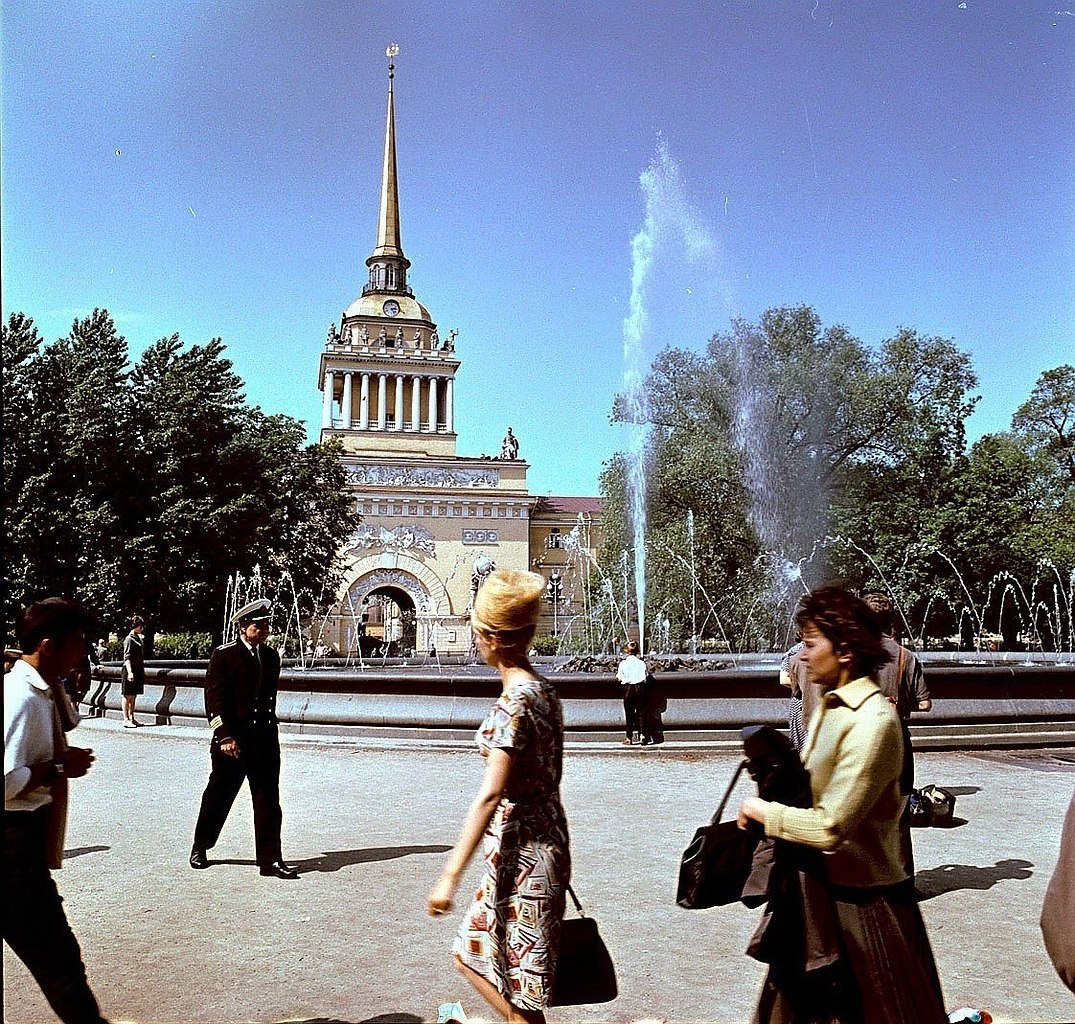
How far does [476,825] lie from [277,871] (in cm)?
406

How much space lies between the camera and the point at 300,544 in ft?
131

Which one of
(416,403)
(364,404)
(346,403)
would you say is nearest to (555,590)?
(416,403)

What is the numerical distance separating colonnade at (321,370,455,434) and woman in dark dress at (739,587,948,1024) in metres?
72.8

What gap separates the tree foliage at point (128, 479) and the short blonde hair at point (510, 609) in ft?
91.0

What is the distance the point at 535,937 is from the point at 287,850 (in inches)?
190

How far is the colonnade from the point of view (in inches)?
2980

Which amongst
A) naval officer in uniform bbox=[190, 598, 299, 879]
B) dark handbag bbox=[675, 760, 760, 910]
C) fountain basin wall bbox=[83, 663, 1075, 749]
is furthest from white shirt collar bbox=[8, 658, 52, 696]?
fountain basin wall bbox=[83, 663, 1075, 749]

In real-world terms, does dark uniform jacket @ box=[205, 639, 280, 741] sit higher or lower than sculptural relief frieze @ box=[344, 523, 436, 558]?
lower

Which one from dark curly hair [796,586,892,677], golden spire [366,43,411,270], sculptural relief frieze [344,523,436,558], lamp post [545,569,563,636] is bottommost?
dark curly hair [796,586,892,677]

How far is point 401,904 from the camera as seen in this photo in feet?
19.6

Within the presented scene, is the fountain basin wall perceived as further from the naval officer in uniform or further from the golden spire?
the golden spire

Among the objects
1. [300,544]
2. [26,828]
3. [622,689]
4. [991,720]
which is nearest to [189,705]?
[622,689]

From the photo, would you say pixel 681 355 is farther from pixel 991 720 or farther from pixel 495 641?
pixel 495 641

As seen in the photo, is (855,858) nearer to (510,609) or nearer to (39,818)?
(510,609)
